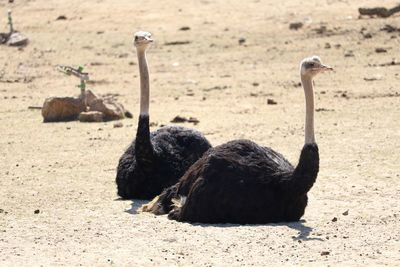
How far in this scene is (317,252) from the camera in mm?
7098

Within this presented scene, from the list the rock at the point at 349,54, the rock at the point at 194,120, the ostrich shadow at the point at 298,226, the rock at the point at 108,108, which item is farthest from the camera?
the rock at the point at 349,54

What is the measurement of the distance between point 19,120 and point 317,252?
8144 millimetres

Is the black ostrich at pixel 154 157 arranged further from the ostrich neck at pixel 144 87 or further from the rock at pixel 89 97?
the rock at pixel 89 97

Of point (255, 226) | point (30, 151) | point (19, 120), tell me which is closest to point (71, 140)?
point (30, 151)

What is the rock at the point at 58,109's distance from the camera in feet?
47.1

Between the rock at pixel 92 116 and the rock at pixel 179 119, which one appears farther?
the rock at pixel 92 116

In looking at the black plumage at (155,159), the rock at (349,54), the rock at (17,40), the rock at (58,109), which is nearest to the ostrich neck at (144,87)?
the black plumage at (155,159)

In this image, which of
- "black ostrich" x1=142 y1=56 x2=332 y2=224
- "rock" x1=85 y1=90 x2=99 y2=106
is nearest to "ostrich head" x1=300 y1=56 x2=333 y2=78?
"black ostrich" x1=142 y1=56 x2=332 y2=224

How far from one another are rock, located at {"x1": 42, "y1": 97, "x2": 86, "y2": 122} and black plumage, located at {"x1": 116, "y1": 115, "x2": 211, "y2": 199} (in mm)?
5076

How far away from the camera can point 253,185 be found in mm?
7891

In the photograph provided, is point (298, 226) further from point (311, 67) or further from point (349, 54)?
point (349, 54)

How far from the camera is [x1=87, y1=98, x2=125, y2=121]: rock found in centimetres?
1426

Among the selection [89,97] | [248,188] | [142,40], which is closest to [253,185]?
[248,188]

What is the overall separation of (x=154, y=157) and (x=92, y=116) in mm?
5159
